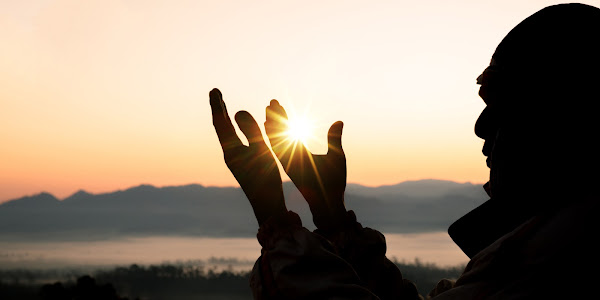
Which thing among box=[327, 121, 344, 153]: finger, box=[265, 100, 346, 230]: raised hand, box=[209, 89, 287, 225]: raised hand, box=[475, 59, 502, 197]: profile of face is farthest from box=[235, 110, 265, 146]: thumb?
box=[475, 59, 502, 197]: profile of face

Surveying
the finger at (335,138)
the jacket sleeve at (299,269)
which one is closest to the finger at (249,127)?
the jacket sleeve at (299,269)

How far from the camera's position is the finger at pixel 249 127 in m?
3.12

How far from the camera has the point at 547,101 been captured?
2586mm

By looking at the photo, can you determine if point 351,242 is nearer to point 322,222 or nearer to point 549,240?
point 322,222

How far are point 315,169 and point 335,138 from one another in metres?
0.43

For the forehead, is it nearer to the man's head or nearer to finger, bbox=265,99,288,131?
the man's head

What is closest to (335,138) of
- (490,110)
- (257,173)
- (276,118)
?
(276,118)

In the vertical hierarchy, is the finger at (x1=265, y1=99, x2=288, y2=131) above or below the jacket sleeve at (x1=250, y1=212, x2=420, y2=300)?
above

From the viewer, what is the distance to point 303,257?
2666 millimetres

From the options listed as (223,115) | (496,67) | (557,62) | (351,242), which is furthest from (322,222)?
(557,62)

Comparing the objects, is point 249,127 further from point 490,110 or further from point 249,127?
point 490,110

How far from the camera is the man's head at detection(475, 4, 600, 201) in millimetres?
2531

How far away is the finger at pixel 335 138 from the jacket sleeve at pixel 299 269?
1.02 metres

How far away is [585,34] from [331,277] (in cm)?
159
